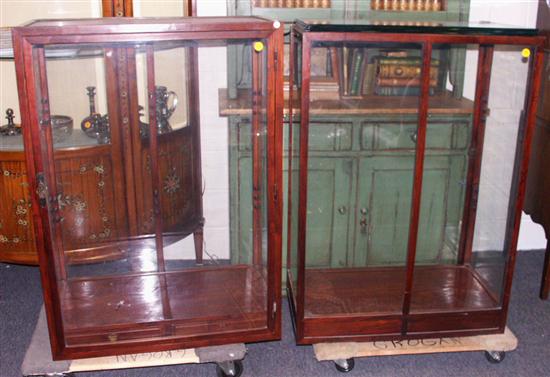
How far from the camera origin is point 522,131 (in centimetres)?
232

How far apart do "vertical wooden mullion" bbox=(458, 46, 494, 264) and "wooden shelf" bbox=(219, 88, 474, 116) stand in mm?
108

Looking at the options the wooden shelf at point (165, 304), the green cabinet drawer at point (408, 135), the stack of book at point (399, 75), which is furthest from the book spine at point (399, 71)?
the wooden shelf at point (165, 304)

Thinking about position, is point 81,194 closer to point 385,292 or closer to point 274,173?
point 274,173

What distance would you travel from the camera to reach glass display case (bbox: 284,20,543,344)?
7.39 ft

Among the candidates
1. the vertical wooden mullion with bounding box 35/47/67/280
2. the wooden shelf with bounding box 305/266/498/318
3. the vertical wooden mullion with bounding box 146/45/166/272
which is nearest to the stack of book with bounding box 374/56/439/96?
the wooden shelf with bounding box 305/266/498/318

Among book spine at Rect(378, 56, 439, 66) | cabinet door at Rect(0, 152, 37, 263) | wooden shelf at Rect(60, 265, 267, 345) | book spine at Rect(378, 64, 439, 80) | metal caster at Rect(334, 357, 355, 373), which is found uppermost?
book spine at Rect(378, 56, 439, 66)

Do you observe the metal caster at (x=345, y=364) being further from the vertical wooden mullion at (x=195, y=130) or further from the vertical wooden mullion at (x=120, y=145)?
the vertical wooden mullion at (x=120, y=145)

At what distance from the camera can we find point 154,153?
7.91ft

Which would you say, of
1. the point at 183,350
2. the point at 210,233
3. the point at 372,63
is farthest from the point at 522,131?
the point at 183,350

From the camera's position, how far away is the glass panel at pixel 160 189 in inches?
88.8

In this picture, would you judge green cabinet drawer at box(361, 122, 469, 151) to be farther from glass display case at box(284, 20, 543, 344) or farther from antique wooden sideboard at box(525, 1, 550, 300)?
antique wooden sideboard at box(525, 1, 550, 300)

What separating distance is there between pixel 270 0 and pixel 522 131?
48.8 inches

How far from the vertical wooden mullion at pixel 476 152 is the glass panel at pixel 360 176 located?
1.13 feet

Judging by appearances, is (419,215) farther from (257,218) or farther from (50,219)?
(50,219)
